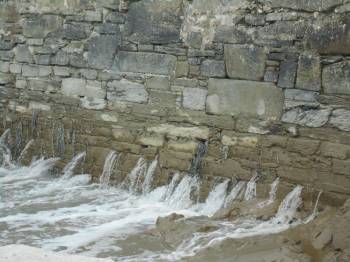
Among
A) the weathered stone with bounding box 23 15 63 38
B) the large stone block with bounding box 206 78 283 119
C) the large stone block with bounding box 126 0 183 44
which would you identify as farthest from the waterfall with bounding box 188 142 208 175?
the weathered stone with bounding box 23 15 63 38

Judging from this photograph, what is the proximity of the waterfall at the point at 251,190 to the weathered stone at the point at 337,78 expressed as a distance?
1013 mm

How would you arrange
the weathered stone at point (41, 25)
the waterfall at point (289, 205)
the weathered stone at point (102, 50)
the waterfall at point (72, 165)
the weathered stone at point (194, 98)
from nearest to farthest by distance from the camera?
the waterfall at point (289, 205)
the weathered stone at point (194, 98)
the weathered stone at point (102, 50)
the waterfall at point (72, 165)
the weathered stone at point (41, 25)

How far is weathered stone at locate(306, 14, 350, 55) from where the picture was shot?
4074mm

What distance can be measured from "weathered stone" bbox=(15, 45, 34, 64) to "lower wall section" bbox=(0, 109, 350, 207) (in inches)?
25.3

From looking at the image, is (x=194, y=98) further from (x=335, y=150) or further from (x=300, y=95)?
(x=335, y=150)

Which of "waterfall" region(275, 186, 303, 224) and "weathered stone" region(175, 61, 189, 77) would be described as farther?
"weathered stone" region(175, 61, 189, 77)

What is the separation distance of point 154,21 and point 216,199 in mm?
1911

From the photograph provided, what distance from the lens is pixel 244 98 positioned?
462 cm

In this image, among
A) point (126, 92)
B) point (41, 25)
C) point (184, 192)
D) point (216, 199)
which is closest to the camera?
point (216, 199)

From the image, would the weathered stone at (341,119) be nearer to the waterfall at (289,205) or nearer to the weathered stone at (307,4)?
the waterfall at (289,205)

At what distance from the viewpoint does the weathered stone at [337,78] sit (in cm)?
408

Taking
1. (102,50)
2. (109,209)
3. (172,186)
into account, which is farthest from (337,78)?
(102,50)

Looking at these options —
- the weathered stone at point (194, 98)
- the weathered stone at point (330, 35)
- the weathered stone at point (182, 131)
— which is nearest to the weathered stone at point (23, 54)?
the weathered stone at point (182, 131)

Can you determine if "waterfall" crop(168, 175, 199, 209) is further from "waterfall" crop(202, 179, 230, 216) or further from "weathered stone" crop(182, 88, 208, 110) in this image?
"weathered stone" crop(182, 88, 208, 110)
